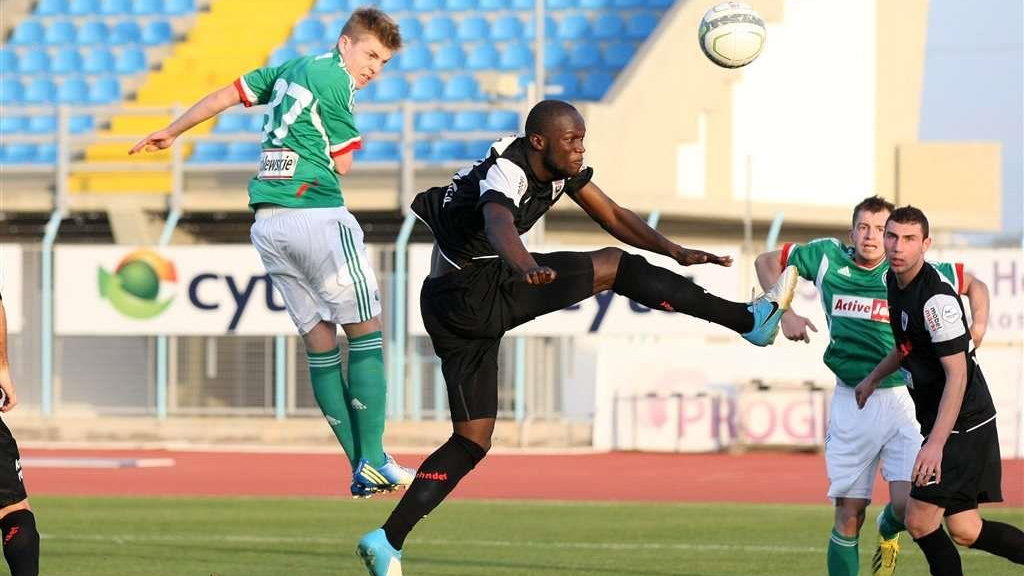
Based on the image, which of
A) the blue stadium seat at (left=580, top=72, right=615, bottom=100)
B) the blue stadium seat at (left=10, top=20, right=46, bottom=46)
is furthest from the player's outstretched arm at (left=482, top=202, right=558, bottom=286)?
the blue stadium seat at (left=10, top=20, right=46, bottom=46)

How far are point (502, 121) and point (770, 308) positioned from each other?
18819 mm

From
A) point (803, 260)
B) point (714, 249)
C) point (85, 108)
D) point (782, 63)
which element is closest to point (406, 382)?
point (714, 249)

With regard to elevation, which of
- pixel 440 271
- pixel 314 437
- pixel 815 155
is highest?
pixel 815 155

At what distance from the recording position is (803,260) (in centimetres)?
1052

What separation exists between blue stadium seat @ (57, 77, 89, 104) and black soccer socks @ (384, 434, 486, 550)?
2226cm

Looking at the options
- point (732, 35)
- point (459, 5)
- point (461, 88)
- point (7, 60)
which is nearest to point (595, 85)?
point (461, 88)

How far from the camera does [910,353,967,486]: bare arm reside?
8.77 meters

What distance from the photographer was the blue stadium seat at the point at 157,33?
31203 millimetres

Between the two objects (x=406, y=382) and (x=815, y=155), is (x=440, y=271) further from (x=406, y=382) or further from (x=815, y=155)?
(x=815, y=155)

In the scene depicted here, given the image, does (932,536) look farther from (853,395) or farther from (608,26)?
(608,26)

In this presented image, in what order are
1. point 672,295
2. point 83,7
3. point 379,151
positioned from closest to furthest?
point 672,295, point 379,151, point 83,7

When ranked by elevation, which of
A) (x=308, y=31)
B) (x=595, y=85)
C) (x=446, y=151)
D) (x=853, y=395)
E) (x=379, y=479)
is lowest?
(x=379, y=479)

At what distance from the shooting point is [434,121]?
2872 centimetres

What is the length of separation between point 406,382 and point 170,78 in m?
7.62
